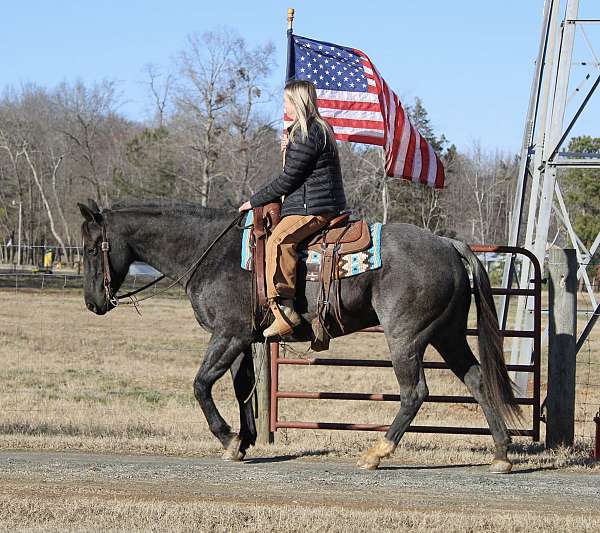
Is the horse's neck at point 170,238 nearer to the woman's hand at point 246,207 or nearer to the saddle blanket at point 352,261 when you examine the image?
the woman's hand at point 246,207

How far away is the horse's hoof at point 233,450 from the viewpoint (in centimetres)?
855

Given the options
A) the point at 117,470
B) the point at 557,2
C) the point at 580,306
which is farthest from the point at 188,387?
the point at 580,306

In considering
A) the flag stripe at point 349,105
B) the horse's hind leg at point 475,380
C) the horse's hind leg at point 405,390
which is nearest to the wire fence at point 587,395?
the horse's hind leg at point 475,380

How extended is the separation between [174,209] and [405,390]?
103 inches

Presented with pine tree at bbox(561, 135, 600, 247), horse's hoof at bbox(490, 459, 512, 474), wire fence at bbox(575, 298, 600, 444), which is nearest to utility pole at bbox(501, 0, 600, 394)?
wire fence at bbox(575, 298, 600, 444)

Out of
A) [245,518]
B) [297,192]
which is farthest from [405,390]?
[245,518]

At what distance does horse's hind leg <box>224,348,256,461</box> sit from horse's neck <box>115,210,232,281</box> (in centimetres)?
97

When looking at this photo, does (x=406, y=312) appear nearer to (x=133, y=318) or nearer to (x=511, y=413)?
(x=511, y=413)

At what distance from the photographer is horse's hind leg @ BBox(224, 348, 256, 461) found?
28.7ft

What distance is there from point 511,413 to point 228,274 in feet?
8.89

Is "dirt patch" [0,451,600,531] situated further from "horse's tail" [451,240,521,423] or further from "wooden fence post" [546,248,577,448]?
"wooden fence post" [546,248,577,448]

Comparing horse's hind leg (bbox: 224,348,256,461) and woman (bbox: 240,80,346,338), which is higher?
woman (bbox: 240,80,346,338)

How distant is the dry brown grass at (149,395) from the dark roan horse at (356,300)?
762 mm

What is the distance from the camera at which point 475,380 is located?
852 cm
